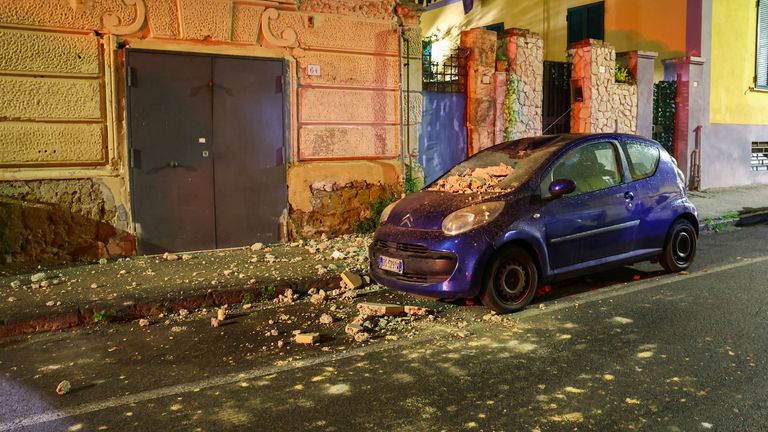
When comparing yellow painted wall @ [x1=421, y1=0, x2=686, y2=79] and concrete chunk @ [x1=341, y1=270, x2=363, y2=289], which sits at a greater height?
yellow painted wall @ [x1=421, y1=0, x2=686, y2=79]

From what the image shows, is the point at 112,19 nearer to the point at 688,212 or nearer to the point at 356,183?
the point at 356,183

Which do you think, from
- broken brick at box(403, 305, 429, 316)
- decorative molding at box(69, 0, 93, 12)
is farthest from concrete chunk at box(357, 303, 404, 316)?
decorative molding at box(69, 0, 93, 12)

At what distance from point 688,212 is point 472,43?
4.93 metres

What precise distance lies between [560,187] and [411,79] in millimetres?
4837

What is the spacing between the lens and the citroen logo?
20.3 ft

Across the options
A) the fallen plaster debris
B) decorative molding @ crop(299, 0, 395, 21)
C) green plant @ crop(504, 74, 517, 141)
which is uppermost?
decorative molding @ crop(299, 0, 395, 21)

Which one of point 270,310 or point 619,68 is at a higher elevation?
point 619,68

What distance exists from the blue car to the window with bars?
1117 centimetres

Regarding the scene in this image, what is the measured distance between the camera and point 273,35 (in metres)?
9.23

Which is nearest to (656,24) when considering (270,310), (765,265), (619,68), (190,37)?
(619,68)

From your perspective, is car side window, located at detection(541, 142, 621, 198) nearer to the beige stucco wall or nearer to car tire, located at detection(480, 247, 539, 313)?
car tire, located at detection(480, 247, 539, 313)

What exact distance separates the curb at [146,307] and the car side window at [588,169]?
261 cm

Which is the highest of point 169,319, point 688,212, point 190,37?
point 190,37

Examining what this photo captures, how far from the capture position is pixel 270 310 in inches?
256
